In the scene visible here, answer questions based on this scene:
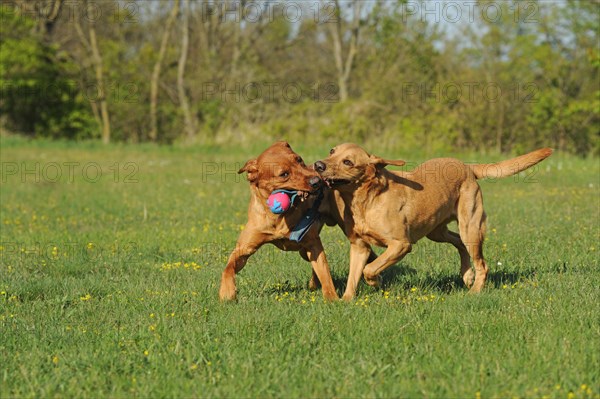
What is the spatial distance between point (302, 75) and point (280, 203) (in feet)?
A: 104

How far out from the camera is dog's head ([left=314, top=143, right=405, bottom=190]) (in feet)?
20.4

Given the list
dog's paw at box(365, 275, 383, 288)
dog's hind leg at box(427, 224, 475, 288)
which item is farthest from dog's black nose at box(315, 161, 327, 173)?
dog's hind leg at box(427, 224, 475, 288)

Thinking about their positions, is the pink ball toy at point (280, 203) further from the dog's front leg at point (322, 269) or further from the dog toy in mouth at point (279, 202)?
the dog's front leg at point (322, 269)

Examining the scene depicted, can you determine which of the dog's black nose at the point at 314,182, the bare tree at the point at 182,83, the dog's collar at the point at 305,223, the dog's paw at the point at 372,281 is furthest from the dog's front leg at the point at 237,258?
the bare tree at the point at 182,83

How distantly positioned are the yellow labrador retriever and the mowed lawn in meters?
0.36

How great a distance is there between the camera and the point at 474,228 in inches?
281

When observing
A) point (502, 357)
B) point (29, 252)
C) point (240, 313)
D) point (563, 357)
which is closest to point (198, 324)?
point (240, 313)

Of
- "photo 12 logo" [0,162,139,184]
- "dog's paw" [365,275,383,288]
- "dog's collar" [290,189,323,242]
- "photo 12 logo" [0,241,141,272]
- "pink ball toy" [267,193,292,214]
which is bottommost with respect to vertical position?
"photo 12 logo" [0,162,139,184]

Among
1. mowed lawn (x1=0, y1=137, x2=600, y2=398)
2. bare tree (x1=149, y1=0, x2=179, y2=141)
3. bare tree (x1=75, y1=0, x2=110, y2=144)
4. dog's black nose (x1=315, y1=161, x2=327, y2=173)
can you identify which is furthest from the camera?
bare tree (x1=149, y1=0, x2=179, y2=141)

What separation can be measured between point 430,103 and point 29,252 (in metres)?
17.9

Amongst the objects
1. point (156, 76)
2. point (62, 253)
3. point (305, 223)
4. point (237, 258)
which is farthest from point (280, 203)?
point (156, 76)

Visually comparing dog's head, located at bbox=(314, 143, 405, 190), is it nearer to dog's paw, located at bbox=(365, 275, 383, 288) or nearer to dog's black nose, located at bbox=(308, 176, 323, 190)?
dog's black nose, located at bbox=(308, 176, 323, 190)

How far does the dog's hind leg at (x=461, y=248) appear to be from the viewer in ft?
24.1

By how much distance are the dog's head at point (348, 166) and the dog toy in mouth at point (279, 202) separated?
0.38 metres
